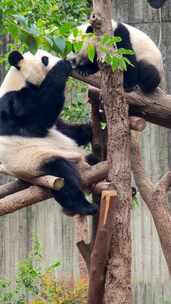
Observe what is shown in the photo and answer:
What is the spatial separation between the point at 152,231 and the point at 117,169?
122 inches

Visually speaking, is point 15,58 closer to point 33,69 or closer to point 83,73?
point 33,69

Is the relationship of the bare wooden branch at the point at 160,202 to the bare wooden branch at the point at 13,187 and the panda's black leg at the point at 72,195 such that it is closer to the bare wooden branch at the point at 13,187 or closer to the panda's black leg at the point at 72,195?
the panda's black leg at the point at 72,195

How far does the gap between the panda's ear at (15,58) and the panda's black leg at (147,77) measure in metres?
0.88

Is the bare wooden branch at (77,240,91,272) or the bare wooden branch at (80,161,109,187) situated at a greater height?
the bare wooden branch at (80,161,109,187)

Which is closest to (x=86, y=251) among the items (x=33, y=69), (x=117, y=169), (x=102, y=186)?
(x=102, y=186)

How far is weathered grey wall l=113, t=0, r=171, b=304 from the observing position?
7.29m

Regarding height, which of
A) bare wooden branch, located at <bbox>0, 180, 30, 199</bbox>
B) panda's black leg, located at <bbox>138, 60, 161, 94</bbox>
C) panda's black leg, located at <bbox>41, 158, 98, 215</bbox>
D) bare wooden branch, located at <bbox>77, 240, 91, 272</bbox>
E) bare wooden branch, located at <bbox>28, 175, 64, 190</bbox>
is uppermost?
panda's black leg, located at <bbox>138, 60, 161, 94</bbox>

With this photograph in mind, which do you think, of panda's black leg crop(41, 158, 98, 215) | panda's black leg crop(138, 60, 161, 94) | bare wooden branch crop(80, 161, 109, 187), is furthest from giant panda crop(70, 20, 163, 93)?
panda's black leg crop(41, 158, 98, 215)

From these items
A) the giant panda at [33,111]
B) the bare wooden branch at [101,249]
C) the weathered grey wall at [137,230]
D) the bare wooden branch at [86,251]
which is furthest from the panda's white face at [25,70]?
the weathered grey wall at [137,230]

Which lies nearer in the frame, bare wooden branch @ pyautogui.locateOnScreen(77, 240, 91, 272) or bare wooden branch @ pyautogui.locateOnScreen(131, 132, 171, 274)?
bare wooden branch @ pyautogui.locateOnScreen(77, 240, 91, 272)

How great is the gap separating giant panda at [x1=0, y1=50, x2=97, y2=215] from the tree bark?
51 cm

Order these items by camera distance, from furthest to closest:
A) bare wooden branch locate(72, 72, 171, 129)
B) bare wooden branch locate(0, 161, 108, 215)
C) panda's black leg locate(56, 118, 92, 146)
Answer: panda's black leg locate(56, 118, 92, 146) → bare wooden branch locate(72, 72, 171, 129) → bare wooden branch locate(0, 161, 108, 215)

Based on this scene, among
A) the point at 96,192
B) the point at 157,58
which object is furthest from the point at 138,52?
the point at 96,192

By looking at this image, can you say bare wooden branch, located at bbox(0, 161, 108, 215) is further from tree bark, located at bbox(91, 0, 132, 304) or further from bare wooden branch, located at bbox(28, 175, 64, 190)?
tree bark, located at bbox(91, 0, 132, 304)
